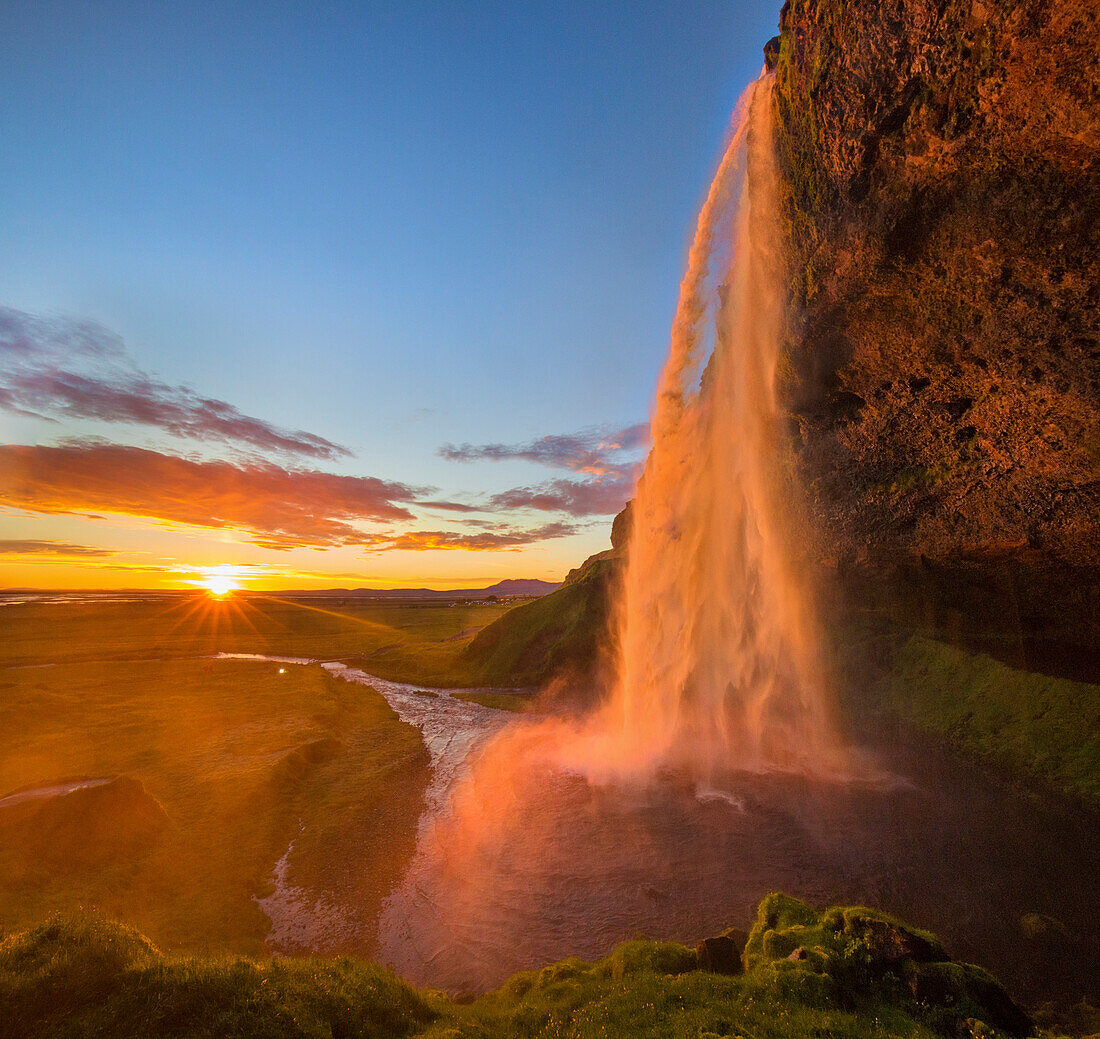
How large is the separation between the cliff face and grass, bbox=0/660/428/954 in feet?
69.3

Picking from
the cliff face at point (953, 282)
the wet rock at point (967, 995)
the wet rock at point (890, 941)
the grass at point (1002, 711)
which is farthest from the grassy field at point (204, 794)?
the grass at point (1002, 711)

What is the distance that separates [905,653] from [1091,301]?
23.4 meters

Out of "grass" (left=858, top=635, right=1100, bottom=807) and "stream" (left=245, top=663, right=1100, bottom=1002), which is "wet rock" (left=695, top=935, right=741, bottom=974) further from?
"grass" (left=858, top=635, right=1100, bottom=807)

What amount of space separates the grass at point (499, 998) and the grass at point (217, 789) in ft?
20.7

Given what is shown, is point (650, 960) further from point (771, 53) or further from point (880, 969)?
point (771, 53)

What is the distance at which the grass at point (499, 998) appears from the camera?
22.4 feet

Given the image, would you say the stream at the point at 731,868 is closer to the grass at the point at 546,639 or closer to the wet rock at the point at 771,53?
the grass at the point at 546,639

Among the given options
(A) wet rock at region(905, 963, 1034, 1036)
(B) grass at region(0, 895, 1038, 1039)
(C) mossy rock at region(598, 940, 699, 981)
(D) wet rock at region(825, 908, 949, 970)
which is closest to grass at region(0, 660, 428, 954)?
(B) grass at region(0, 895, 1038, 1039)

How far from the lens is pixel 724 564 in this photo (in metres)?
26.7

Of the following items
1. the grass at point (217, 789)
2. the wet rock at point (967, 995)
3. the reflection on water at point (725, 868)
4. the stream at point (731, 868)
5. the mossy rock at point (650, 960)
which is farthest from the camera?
the grass at point (217, 789)

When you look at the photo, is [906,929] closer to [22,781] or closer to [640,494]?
[640,494]

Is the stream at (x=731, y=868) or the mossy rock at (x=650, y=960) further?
the stream at (x=731, y=868)

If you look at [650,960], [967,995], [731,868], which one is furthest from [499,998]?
[731,868]

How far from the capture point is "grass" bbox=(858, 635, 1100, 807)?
63.2 feet
